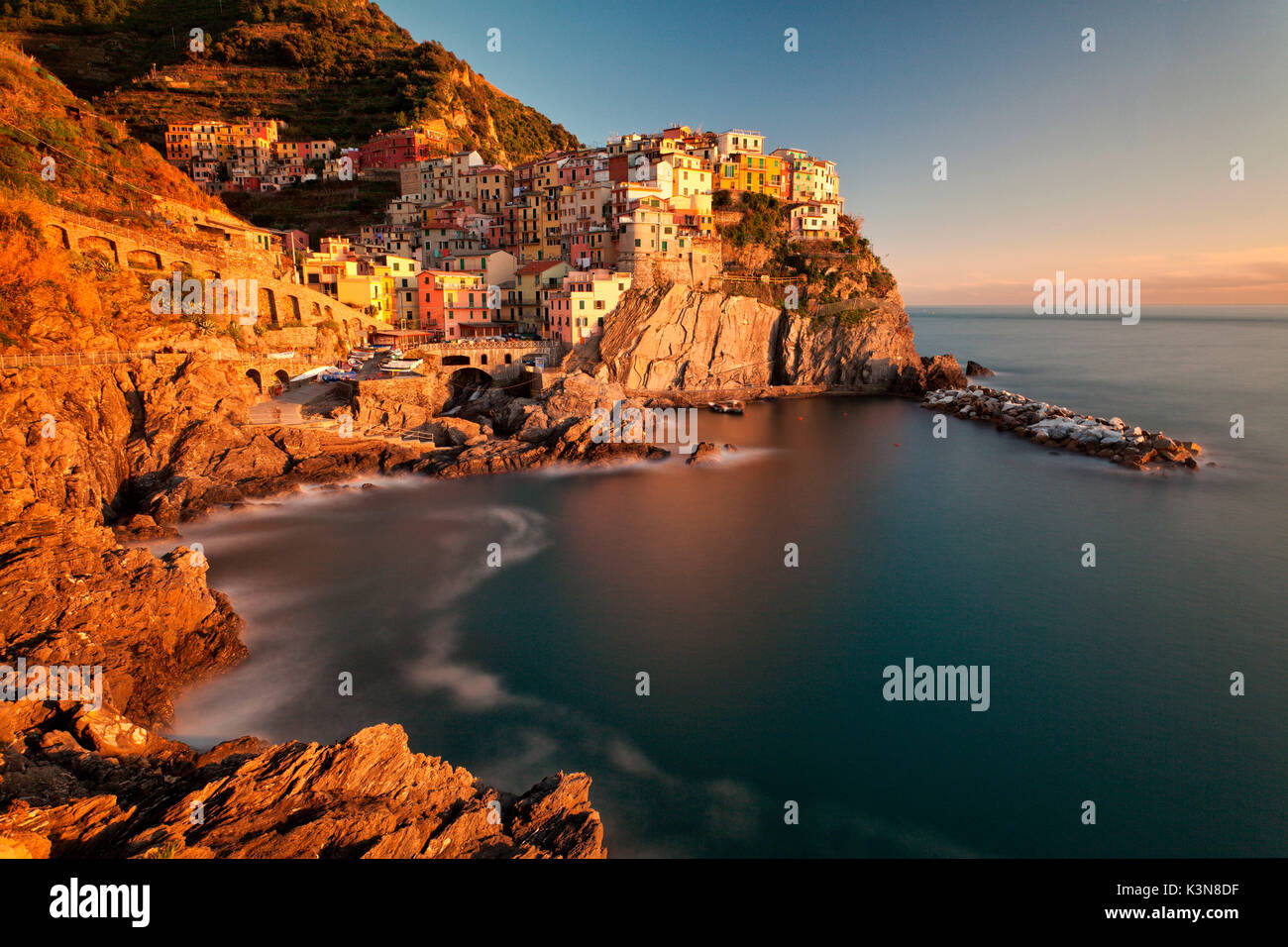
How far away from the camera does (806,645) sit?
17.2 meters

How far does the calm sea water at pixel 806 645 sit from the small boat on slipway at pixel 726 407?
490 inches

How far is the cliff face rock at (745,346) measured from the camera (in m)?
44.2

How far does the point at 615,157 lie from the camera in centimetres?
5247

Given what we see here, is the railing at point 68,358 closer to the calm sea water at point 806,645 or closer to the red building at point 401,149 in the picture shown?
the calm sea water at point 806,645

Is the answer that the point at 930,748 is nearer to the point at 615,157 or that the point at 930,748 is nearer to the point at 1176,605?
the point at 1176,605

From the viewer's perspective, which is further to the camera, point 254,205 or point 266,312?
point 254,205

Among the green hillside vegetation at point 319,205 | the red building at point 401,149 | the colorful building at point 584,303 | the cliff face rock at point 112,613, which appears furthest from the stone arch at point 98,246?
the red building at point 401,149

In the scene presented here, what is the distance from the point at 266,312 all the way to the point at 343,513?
16.9 metres

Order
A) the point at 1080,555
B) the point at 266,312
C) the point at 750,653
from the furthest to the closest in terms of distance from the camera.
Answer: the point at 266,312 < the point at 1080,555 < the point at 750,653

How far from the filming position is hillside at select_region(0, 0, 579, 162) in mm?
75750

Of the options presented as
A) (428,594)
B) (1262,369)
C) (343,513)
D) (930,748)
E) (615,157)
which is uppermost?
(615,157)

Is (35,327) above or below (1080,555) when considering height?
above

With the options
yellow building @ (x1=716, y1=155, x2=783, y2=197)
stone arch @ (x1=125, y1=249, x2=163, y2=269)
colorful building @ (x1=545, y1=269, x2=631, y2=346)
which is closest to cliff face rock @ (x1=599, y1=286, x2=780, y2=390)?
colorful building @ (x1=545, y1=269, x2=631, y2=346)
